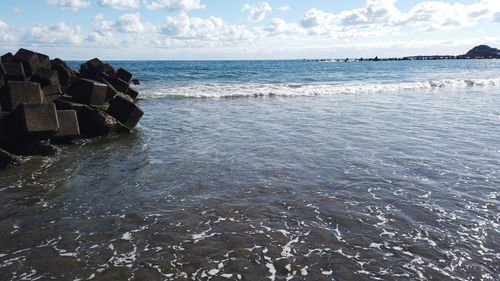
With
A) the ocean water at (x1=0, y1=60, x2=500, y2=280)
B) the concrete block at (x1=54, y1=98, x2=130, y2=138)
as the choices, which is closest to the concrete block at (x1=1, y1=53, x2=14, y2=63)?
the concrete block at (x1=54, y1=98, x2=130, y2=138)

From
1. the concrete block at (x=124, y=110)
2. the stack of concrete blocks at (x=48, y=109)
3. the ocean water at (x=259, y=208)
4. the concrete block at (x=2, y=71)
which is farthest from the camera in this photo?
the concrete block at (x=124, y=110)

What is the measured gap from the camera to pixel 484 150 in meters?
8.89

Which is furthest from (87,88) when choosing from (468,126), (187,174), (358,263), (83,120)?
(468,126)

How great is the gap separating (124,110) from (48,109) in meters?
3.37

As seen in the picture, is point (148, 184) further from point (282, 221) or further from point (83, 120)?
point (83, 120)

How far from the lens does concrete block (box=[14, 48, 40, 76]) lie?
13430 mm

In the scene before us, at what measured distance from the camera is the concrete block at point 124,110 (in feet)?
36.7

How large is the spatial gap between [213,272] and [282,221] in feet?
4.87

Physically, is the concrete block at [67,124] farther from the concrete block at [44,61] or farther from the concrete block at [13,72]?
the concrete block at [44,61]

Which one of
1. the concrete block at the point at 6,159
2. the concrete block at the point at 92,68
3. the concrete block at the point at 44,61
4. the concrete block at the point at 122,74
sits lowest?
the concrete block at the point at 6,159

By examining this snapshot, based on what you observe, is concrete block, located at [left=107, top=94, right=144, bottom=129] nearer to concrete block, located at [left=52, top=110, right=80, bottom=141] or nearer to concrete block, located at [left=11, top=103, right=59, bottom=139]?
concrete block, located at [left=52, top=110, right=80, bottom=141]

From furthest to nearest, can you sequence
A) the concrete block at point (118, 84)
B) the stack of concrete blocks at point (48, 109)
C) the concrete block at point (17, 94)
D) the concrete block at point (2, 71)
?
the concrete block at point (118, 84), the concrete block at point (2, 71), the concrete block at point (17, 94), the stack of concrete blocks at point (48, 109)

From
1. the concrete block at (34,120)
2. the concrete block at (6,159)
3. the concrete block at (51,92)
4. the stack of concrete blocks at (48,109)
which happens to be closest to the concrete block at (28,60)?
the stack of concrete blocks at (48,109)

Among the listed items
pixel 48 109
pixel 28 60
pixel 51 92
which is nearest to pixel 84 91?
pixel 51 92
